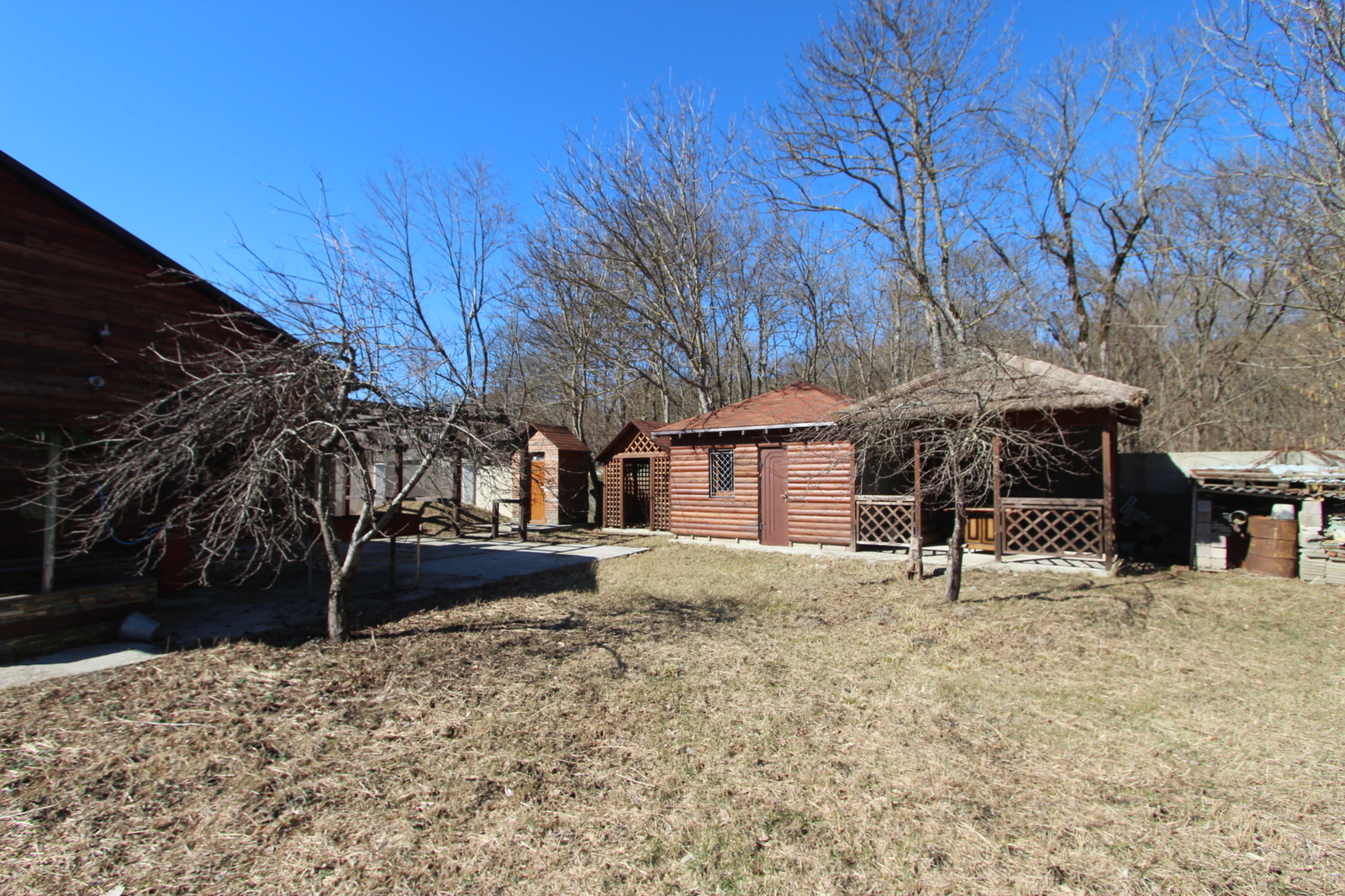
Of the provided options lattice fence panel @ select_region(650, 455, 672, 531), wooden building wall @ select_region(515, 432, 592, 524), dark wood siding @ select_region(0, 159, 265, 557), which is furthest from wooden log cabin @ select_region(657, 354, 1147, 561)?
dark wood siding @ select_region(0, 159, 265, 557)

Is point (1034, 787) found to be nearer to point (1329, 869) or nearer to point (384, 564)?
point (1329, 869)

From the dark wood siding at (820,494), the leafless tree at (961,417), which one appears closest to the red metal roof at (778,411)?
the dark wood siding at (820,494)

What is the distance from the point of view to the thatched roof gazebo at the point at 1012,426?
26.0 ft

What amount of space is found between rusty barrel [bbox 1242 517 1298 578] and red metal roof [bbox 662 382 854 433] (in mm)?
6489

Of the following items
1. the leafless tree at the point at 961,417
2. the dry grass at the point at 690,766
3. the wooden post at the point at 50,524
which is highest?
the leafless tree at the point at 961,417

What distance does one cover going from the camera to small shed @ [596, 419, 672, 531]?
58.9ft

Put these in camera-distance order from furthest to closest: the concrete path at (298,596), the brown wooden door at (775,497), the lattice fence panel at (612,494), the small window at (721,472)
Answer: the lattice fence panel at (612,494) → the small window at (721,472) → the brown wooden door at (775,497) → the concrete path at (298,596)

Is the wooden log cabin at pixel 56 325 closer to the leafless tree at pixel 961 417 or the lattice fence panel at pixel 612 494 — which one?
the leafless tree at pixel 961 417

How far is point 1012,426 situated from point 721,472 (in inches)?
240

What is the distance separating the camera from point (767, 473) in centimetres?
1388

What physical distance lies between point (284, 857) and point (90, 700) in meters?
2.81

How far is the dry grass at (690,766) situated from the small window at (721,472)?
7.77 m

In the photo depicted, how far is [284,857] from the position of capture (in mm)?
2934

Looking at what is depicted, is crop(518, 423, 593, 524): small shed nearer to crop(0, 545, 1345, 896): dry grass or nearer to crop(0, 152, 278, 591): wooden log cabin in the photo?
crop(0, 152, 278, 591): wooden log cabin
